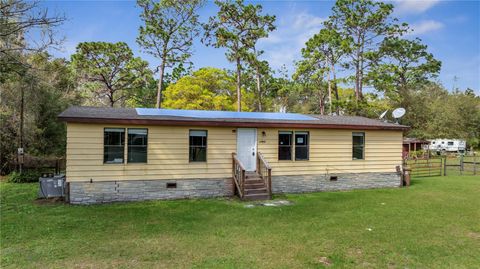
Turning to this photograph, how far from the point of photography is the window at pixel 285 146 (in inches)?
430

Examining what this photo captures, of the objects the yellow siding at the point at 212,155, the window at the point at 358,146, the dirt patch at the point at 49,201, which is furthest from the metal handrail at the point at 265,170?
the dirt patch at the point at 49,201

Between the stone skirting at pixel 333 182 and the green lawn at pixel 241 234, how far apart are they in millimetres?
1465

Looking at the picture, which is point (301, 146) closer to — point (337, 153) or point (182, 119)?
point (337, 153)

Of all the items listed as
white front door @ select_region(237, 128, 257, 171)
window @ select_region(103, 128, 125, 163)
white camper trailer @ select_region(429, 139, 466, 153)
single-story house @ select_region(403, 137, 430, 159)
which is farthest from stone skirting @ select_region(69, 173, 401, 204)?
white camper trailer @ select_region(429, 139, 466, 153)

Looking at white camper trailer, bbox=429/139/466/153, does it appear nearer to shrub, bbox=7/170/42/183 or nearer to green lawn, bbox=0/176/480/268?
green lawn, bbox=0/176/480/268

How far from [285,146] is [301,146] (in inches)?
24.3

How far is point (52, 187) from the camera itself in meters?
9.13

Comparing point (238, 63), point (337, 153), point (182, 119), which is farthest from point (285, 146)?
point (238, 63)

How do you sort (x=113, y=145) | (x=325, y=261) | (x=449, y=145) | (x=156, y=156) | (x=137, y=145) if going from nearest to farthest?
(x=325, y=261)
(x=113, y=145)
(x=137, y=145)
(x=156, y=156)
(x=449, y=145)

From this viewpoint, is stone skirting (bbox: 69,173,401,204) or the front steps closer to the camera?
stone skirting (bbox: 69,173,401,204)

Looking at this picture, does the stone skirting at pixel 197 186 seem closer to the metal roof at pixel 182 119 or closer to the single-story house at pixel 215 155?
the single-story house at pixel 215 155

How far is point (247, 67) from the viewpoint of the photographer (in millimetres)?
26219

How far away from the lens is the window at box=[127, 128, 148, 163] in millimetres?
9289

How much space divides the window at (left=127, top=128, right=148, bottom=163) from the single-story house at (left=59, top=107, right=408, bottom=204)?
0.09 feet
